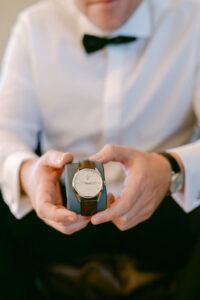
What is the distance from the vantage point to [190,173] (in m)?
0.71

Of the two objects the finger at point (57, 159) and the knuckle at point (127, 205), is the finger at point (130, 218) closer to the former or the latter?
the knuckle at point (127, 205)

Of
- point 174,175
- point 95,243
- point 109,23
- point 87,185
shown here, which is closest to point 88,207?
point 87,185

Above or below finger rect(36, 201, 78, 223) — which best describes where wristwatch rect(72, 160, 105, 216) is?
above

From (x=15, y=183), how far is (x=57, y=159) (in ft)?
0.78

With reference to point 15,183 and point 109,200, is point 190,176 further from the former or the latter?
point 15,183

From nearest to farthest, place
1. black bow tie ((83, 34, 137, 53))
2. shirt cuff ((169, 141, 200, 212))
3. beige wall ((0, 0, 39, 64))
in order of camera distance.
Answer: shirt cuff ((169, 141, 200, 212)) < black bow tie ((83, 34, 137, 53)) < beige wall ((0, 0, 39, 64))

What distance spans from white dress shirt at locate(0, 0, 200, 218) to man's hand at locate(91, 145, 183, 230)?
195mm

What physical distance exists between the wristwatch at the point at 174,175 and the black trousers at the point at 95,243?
0.47ft

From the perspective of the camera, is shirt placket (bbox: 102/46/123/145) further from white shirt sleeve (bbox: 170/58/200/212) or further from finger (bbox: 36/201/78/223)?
finger (bbox: 36/201/78/223)

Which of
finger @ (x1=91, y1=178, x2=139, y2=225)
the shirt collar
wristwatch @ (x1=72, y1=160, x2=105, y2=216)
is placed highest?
the shirt collar

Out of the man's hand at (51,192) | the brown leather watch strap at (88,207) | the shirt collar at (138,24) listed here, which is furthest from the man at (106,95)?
the brown leather watch strap at (88,207)

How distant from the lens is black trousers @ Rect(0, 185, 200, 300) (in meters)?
0.83

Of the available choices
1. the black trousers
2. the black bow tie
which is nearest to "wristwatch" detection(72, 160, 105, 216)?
the black trousers

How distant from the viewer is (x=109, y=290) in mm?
849
